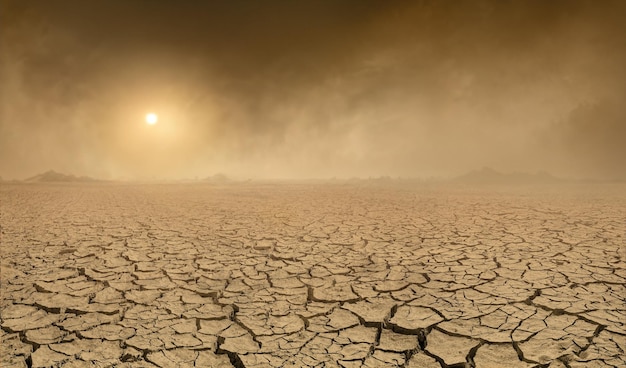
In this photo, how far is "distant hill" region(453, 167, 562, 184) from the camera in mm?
27516

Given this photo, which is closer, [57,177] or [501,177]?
[501,177]

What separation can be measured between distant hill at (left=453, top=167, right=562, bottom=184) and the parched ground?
1044 inches

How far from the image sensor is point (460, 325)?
1824mm

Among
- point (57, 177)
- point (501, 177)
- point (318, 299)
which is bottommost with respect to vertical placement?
point (318, 299)

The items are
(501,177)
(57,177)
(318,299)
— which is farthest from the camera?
(57,177)

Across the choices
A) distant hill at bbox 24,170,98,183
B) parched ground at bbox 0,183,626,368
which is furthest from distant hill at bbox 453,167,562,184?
distant hill at bbox 24,170,98,183

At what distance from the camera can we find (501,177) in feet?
99.5

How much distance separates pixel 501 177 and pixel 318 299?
32.9 metres

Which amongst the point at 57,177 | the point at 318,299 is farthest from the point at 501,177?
the point at 57,177

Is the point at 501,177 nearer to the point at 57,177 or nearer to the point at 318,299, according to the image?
the point at 318,299

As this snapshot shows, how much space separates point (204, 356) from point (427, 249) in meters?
2.57

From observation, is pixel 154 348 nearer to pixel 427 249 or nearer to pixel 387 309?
pixel 387 309

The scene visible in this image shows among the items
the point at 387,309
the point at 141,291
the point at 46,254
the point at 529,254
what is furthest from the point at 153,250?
the point at 529,254

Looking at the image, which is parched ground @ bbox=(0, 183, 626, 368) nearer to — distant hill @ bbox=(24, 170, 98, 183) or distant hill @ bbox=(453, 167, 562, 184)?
distant hill @ bbox=(453, 167, 562, 184)
